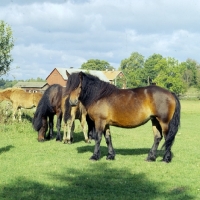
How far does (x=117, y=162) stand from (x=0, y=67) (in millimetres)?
29439

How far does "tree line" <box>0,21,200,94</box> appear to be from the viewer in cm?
3628

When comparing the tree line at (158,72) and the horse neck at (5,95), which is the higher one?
the horse neck at (5,95)

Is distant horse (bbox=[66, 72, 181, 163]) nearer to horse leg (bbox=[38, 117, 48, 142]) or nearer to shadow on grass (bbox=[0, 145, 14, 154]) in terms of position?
shadow on grass (bbox=[0, 145, 14, 154])

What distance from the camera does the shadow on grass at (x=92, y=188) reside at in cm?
612

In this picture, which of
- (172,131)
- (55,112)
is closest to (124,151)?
(172,131)

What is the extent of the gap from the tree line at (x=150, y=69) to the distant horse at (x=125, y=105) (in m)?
24.1

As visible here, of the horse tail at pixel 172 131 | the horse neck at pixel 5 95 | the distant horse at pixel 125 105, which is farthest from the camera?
the horse neck at pixel 5 95

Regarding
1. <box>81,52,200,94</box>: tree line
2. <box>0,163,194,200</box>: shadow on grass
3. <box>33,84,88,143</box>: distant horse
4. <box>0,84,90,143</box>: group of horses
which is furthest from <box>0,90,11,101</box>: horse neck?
<box>81,52,200,94</box>: tree line

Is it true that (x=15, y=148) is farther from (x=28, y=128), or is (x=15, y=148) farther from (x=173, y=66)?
(x=173, y=66)

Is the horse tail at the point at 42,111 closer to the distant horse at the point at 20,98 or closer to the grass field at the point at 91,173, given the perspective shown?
the grass field at the point at 91,173

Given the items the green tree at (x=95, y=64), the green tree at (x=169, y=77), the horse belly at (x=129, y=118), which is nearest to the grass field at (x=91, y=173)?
the horse belly at (x=129, y=118)

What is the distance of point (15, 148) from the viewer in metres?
11.9

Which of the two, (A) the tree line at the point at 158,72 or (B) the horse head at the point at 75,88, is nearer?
(B) the horse head at the point at 75,88

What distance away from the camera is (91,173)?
7996mm
